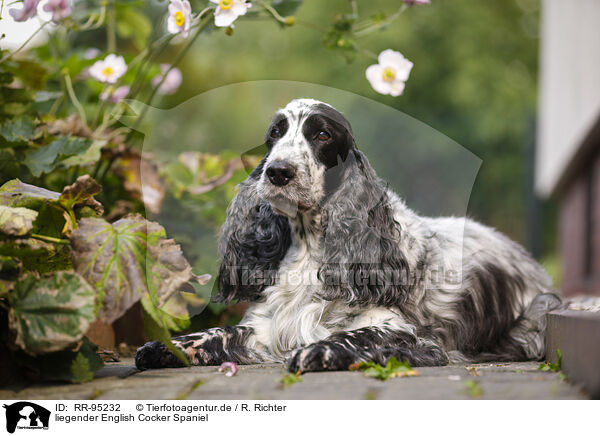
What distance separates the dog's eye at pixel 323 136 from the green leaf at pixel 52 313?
3.53ft

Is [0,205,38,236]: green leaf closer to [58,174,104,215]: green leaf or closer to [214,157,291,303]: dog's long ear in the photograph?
[58,174,104,215]: green leaf

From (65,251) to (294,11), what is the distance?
Result: 1.82 m

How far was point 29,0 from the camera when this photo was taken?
342 centimetres

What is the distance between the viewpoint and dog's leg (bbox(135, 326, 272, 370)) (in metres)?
2.99

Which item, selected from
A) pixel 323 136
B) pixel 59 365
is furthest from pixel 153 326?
pixel 323 136

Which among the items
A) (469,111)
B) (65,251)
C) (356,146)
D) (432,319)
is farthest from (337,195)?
(469,111)

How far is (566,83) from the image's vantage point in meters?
11.1

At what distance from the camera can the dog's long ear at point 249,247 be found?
311cm

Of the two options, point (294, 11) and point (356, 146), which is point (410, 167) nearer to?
point (356, 146)

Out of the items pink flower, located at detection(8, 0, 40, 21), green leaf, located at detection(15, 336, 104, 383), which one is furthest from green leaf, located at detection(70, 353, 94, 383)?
pink flower, located at detection(8, 0, 40, 21)

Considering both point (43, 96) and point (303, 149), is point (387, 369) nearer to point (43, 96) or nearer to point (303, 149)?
point (303, 149)

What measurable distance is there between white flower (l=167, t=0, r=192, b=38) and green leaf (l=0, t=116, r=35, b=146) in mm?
1038

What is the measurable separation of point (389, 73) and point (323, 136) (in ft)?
1.65
